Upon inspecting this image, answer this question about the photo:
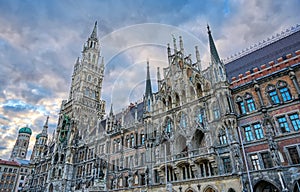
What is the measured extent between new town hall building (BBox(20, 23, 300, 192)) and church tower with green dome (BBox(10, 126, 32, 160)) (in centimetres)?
9153

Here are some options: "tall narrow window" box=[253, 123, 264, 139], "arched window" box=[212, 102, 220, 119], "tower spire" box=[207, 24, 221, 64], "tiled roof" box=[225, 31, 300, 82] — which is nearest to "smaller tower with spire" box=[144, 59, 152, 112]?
"arched window" box=[212, 102, 220, 119]

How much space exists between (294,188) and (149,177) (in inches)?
696

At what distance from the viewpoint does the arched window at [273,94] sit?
24.3 metres

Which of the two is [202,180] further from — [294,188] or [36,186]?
[36,186]

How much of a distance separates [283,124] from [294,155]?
10.9ft

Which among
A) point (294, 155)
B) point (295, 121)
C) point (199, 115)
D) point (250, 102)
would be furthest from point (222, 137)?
point (295, 121)

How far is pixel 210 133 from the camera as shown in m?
27.2

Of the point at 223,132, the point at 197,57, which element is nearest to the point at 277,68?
the point at 223,132

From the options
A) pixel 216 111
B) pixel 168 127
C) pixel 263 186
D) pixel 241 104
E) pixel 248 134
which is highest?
pixel 241 104

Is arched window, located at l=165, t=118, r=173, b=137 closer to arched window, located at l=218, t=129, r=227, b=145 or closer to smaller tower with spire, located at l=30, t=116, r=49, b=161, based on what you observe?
arched window, located at l=218, t=129, r=227, b=145

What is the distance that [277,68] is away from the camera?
25516 millimetres

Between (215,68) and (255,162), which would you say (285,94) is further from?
(215,68)

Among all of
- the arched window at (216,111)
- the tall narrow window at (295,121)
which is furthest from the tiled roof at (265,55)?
the tall narrow window at (295,121)

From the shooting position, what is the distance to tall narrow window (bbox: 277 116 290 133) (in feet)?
74.2
